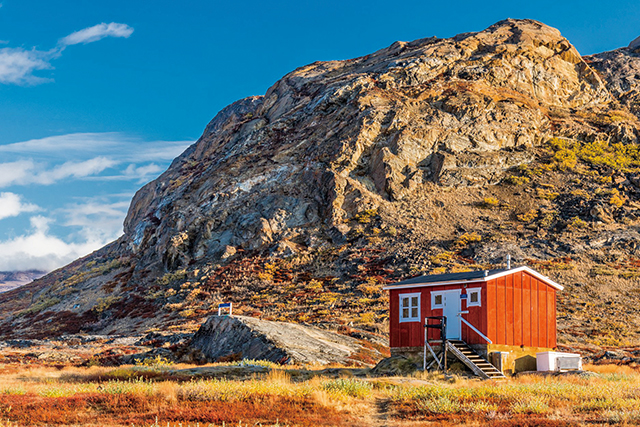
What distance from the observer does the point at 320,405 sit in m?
15.4

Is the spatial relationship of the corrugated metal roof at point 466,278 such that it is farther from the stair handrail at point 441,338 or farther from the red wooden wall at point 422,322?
the stair handrail at point 441,338

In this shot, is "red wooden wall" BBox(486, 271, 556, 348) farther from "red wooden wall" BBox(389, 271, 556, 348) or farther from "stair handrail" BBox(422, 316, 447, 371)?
"stair handrail" BBox(422, 316, 447, 371)

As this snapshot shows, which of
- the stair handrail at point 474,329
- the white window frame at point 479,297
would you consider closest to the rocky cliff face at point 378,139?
the stair handrail at point 474,329

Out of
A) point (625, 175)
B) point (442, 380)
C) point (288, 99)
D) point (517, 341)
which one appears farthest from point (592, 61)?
point (442, 380)

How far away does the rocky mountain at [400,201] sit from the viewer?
168 feet

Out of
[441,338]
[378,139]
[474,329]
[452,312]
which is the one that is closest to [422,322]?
[452,312]

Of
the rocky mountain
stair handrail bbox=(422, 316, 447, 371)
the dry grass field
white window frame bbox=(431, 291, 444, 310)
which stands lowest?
the dry grass field

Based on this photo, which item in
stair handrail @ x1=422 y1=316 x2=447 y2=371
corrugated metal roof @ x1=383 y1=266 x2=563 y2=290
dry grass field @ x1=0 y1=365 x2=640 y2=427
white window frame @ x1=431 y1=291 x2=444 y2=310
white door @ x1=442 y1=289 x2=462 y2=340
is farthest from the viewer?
white window frame @ x1=431 y1=291 x2=444 y2=310

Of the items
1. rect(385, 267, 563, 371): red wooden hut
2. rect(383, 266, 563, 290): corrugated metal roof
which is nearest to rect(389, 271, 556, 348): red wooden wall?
rect(385, 267, 563, 371): red wooden hut

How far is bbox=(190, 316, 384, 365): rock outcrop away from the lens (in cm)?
2909

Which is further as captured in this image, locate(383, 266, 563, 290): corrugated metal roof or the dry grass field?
locate(383, 266, 563, 290): corrugated metal roof

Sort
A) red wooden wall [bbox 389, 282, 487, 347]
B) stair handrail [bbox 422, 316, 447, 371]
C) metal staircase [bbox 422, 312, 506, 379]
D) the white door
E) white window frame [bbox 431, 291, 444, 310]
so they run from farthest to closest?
white window frame [bbox 431, 291, 444, 310]
the white door
red wooden wall [bbox 389, 282, 487, 347]
stair handrail [bbox 422, 316, 447, 371]
metal staircase [bbox 422, 312, 506, 379]

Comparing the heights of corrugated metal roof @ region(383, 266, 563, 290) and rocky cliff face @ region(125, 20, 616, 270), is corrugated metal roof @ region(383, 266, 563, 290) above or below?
below

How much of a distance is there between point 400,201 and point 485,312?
129ft
